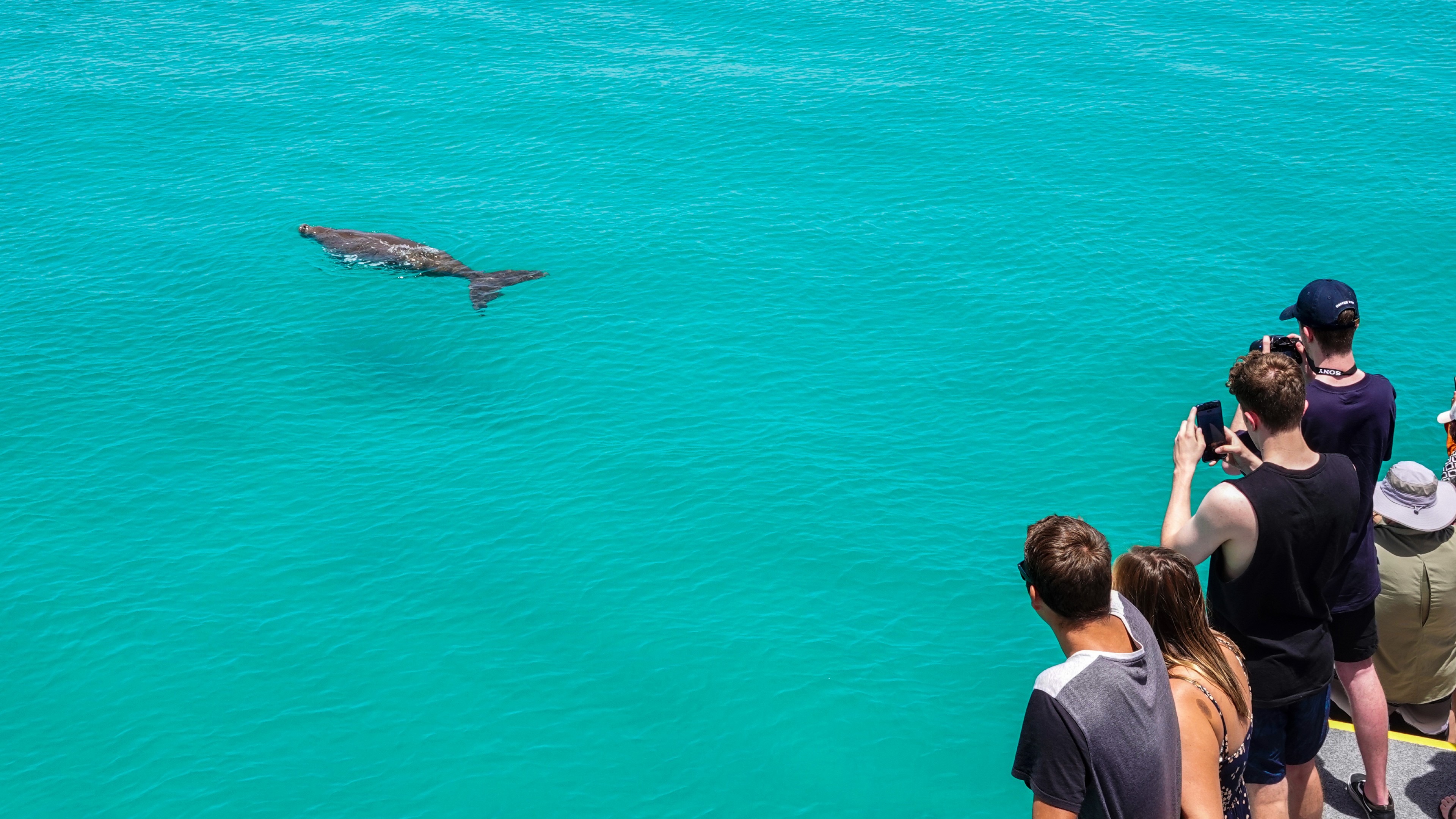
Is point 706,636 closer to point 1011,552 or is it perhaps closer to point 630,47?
point 1011,552

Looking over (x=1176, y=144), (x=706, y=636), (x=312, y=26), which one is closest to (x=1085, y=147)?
(x=1176, y=144)

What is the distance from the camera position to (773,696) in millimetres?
10484

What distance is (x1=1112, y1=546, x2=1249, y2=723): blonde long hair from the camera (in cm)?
438

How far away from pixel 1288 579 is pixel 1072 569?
1782mm

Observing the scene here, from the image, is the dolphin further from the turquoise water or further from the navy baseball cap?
the navy baseball cap

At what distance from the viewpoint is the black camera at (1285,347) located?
606 cm

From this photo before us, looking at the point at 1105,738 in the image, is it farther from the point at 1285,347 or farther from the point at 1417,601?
the point at 1417,601

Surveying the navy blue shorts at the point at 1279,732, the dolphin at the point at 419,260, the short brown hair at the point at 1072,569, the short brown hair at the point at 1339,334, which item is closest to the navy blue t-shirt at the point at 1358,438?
the short brown hair at the point at 1339,334

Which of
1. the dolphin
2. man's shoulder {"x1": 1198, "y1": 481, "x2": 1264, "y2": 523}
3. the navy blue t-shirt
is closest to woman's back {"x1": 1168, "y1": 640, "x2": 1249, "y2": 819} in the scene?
man's shoulder {"x1": 1198, "y1": 481, "x2": 1264, "y2": 523}

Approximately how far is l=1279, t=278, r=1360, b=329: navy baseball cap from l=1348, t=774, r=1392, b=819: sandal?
2.67 m

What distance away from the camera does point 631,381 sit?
16.3 meters

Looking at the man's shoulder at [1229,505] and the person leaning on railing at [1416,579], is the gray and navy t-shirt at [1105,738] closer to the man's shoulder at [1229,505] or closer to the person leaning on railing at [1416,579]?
the man's shoulder at [1229,505]

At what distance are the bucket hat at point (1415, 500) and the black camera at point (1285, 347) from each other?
0.85 m

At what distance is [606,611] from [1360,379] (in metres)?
7.95
